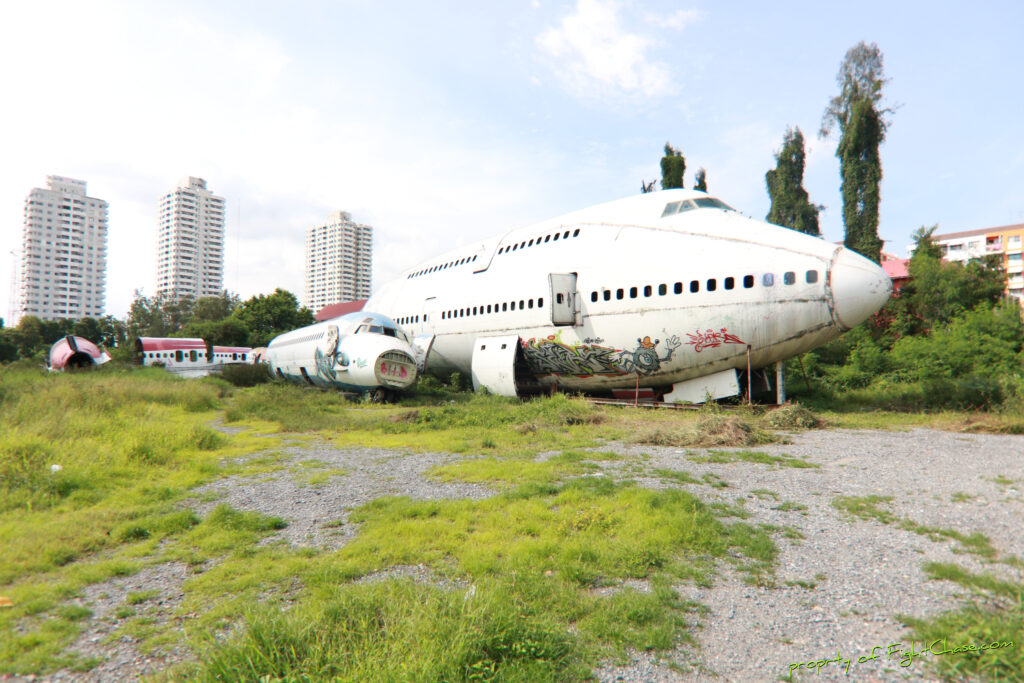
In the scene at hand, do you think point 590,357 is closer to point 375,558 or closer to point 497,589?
point 375,558

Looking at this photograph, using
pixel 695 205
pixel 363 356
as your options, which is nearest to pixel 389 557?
pixel 695 205

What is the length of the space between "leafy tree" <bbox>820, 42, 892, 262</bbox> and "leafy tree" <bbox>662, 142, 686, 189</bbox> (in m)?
10.8

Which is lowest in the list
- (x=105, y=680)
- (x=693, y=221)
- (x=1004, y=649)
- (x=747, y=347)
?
(x=105, y=680)

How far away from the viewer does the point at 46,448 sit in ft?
29.9

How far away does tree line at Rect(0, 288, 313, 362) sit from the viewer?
66.6 meters

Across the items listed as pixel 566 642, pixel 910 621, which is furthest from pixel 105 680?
pixel 910 621

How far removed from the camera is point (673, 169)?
33312mm

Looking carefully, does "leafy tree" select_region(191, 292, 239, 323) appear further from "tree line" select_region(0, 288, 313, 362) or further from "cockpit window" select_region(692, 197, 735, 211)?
"cockpit window" select_region(692, 197, 735, 211)

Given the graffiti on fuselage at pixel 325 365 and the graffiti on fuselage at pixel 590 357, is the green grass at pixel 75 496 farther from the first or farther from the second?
the graffiti on fuselage at pixel 590 357

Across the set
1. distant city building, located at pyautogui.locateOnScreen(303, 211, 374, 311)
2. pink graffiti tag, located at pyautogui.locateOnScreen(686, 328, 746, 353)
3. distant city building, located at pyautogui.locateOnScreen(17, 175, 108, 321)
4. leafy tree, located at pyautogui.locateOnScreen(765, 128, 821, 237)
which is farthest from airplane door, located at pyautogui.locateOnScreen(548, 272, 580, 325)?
distant city building, located at pyautogui.locateOnScreen(303, 211, 374, 311)

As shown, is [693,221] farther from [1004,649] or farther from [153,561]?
[153,561]

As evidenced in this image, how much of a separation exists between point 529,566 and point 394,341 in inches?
647

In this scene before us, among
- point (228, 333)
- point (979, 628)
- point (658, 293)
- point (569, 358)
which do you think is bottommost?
point (979, 628)

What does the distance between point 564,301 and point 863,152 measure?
28.5 metres
